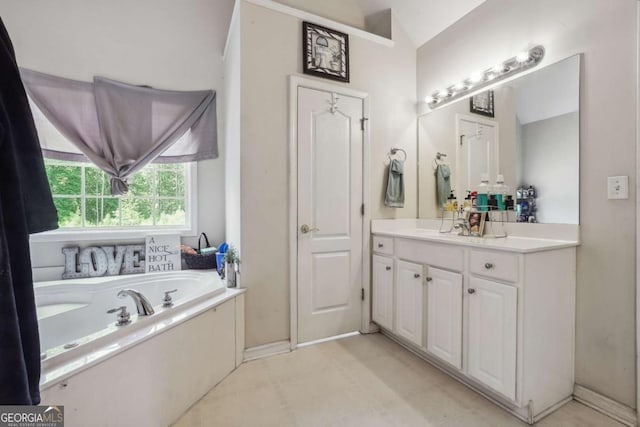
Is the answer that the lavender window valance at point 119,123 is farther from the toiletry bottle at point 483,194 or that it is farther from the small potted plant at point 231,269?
the toiletry bottle at point 483,194

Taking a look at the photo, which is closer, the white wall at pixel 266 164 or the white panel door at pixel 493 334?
the white panel door at pixel 493 334

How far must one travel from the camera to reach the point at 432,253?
72.2 inches

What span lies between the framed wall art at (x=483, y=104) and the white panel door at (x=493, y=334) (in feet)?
4.20

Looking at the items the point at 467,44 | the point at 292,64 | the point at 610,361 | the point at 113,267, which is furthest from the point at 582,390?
the point at 113,267

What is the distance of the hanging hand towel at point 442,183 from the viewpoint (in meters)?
2.35

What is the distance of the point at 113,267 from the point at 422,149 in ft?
9.62

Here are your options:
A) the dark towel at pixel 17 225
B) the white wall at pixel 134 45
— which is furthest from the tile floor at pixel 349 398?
the white wall at pixel 134 45

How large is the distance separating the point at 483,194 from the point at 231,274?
1.93m

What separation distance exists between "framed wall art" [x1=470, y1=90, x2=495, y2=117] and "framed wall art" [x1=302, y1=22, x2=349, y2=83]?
1.02 m

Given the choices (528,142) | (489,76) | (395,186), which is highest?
(489,76)

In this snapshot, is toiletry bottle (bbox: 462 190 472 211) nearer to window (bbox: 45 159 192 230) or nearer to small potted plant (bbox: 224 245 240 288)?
small potted plant (bbox: 224 245 240 288)

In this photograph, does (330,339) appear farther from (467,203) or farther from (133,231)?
(133,231)

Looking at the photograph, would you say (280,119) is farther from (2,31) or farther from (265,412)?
(265,412)

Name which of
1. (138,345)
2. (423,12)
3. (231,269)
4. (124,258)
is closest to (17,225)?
(138,345)
